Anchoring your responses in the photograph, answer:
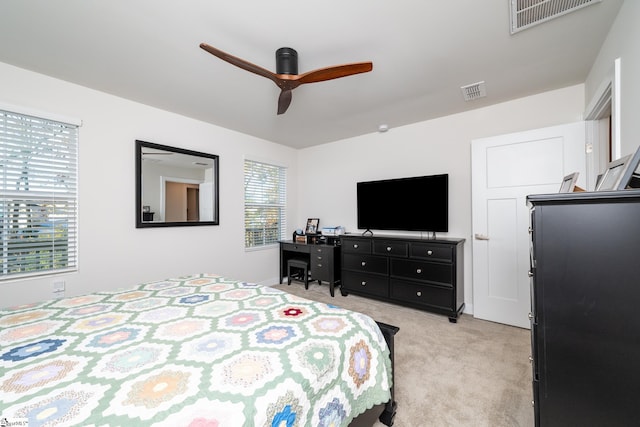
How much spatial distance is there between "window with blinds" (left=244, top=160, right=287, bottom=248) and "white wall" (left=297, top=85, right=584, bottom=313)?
45 cm

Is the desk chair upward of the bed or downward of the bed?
downward

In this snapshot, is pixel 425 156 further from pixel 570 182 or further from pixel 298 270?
pixel 298 270

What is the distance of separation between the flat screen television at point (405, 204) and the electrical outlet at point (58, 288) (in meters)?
3.47

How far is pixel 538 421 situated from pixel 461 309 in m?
2.30

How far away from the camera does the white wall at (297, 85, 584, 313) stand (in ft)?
9.30

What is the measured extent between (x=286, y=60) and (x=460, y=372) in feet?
8.92

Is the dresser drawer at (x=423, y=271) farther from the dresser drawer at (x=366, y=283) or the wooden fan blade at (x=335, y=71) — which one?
the wooden fan blade at (x=335, y=71)

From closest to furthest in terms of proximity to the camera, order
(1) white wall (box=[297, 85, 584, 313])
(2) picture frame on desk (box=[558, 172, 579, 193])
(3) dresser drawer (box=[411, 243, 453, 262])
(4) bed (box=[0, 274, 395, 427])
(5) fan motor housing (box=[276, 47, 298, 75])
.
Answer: (4) bed (box=[0, 274, 395, 427])
(2) picture frame on desk (box=[558, 172, 579, 193])
(5) fan motor housing (box=[276, 47, 298, 75])
(1) white wall (box=[297, 85, 584, 313])
(3) dresser drawer (box=[411, 243, 453, 262])

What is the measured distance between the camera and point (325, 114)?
10.7 feet

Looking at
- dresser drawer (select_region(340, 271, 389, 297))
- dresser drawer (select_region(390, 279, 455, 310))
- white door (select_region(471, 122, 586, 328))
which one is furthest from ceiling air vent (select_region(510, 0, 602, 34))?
dresser drawer (select_region(340, 271, 389, 297))

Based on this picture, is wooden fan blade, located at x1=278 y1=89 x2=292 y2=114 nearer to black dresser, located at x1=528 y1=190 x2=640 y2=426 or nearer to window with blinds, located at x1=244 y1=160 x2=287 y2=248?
black dresser, located at x1=528 y1=190 x2=640 y2=426

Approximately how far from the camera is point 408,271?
3.22m

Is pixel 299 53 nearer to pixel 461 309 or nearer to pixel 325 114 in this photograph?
pixel 325 114

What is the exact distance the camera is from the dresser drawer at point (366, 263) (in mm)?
3444
